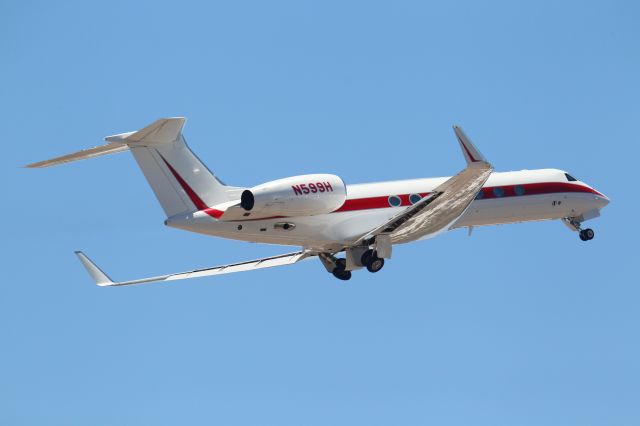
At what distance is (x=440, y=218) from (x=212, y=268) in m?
7.34

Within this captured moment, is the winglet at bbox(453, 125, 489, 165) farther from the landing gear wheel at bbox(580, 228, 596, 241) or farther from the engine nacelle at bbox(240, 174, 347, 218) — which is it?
the landing gear wheel at bbox(580, 228, 596, 241)

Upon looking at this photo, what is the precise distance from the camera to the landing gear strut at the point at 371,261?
36000 mm

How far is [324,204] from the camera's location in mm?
34062

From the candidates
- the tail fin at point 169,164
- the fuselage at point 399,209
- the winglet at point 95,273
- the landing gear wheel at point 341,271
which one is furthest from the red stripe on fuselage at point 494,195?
the winglet at point 95,273

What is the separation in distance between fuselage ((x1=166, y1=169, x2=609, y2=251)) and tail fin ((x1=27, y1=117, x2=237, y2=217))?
0.51 m

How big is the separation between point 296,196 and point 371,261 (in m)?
3.91

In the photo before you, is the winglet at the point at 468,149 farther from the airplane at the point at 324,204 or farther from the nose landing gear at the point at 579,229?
the nose landing gear at the point at 579,229

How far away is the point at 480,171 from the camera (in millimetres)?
32438

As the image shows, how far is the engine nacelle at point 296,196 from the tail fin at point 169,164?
50.1 inches

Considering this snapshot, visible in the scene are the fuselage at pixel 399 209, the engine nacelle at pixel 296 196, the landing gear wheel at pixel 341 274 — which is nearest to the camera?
the engine nacelle at pixel 296 196

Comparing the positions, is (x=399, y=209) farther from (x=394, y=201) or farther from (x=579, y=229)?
(x=579, y=229)

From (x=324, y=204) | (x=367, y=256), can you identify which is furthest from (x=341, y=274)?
(x=324, y=204)

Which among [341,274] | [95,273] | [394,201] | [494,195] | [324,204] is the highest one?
[494,195]

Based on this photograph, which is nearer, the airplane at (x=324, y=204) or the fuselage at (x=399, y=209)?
the airplane at (x=324, y=204)
